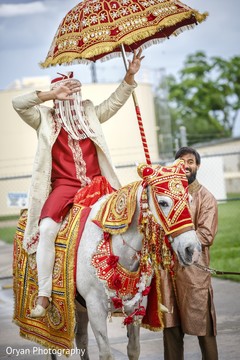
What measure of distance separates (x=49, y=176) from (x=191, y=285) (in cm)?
144

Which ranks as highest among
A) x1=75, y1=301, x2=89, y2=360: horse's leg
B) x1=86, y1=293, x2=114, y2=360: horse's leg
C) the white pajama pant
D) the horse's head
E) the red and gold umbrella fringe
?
the red and gold umbrella fringe

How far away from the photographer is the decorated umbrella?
5.83 meters

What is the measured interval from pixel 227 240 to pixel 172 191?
10.7 metres

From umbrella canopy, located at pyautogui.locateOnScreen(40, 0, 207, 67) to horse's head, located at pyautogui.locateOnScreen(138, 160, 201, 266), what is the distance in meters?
1.17

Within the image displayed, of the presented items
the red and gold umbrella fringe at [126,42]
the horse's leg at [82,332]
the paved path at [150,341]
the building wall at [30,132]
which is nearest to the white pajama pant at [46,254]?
the horse's leg at [82,332]

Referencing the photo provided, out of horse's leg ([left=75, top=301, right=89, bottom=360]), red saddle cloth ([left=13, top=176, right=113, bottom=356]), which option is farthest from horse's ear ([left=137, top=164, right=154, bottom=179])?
horse's leg ([left=75, top=301, right=89, bottom=360])

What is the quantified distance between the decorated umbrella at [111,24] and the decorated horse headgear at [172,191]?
0.43 meters

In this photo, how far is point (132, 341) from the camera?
5793 mm

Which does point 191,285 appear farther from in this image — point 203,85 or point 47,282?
point 203,85

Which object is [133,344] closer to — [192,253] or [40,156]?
[192,253]

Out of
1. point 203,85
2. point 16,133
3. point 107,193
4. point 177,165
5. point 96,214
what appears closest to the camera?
point 177,165

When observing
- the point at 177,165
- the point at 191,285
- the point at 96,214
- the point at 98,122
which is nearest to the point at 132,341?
the point at 191,285

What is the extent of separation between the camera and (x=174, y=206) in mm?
5070

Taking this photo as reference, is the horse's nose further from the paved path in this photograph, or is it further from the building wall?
the building wall
